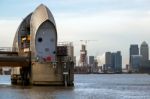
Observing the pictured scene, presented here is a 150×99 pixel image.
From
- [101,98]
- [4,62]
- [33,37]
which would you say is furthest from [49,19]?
[101,98]

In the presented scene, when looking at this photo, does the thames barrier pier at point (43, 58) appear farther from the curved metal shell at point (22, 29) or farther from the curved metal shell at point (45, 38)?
the curved metal shell at point (22, 29)

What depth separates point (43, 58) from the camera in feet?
340

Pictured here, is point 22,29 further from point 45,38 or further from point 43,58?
point 43,58

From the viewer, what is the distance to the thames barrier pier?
321 ft

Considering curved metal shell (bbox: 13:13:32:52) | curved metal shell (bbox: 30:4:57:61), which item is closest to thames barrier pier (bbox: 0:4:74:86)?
curved metal shell (bbox: 30:4:57:61)

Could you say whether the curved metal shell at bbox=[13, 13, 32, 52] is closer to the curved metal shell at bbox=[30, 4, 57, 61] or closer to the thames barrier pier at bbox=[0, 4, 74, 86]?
the thames barrier pier at bbox=[0, 4, 74, 86]

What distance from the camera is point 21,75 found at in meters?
113

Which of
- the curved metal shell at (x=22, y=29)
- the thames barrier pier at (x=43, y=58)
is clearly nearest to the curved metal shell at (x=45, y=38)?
the thames barrier pier at (x=43, y=58)

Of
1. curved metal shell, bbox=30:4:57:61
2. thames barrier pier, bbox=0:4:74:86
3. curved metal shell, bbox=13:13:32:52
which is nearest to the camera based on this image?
thames barrier pier, bbox=0:4:74:86

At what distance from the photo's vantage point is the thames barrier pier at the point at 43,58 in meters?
97.9

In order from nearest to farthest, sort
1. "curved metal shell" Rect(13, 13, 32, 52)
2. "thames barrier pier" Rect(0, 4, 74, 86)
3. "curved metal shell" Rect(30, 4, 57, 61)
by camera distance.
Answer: "thames barrier pier" Rect(0, 4, 74, 86), "curved metal shell" Rect(30, 4, 57, 61), "curved metal shell" Rect(13, 13, 32, 52)

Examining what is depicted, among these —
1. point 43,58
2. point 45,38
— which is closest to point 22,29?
point 45,38

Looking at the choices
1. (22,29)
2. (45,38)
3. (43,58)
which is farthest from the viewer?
(22,29)

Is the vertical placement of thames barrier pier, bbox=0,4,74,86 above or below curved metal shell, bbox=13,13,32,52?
below
